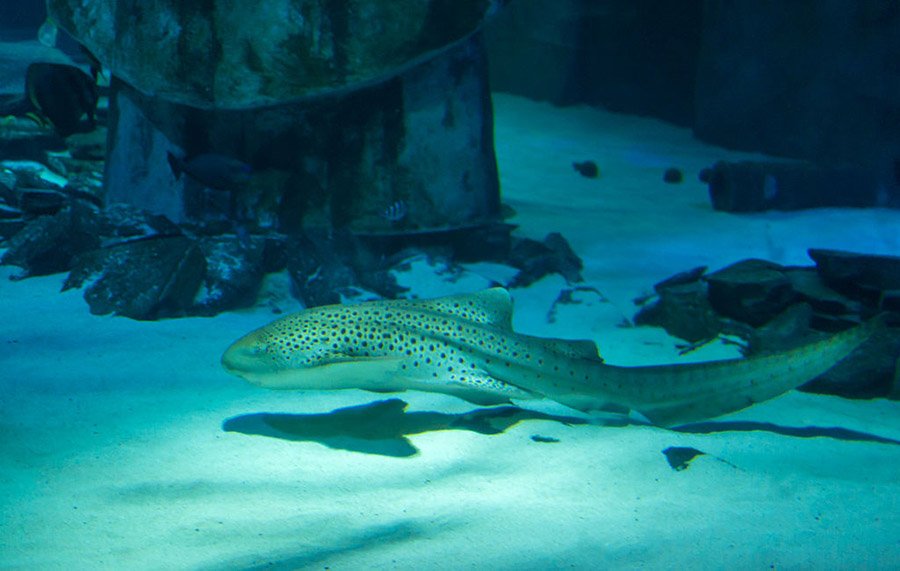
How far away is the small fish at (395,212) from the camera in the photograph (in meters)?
6.05

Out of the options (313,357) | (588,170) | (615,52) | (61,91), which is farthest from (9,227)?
(615,52)

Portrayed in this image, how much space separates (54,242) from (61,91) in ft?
5.57

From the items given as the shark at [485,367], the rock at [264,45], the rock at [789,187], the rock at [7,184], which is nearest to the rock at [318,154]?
the rock at [264,45]

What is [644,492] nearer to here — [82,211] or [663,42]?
[82,211]

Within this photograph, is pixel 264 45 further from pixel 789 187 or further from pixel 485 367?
pixel 789 187

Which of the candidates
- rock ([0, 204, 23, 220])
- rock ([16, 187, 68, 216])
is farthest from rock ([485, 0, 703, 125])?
rock ([0, 204, 23, 220])

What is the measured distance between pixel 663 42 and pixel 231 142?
13.4 metres

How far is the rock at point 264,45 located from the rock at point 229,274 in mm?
1084

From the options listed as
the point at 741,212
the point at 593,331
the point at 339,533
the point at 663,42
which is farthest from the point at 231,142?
the point at 663,42

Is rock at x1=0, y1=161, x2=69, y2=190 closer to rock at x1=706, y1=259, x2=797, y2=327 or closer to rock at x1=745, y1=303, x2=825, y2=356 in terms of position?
rock at x1=706, y1=259, x2=797, y2=327

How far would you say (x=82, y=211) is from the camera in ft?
19.0

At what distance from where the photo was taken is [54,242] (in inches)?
219

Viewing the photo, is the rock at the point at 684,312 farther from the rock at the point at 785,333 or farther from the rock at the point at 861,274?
the rock at the point at 861,274

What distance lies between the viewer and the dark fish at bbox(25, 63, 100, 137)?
6.26m
